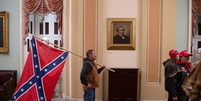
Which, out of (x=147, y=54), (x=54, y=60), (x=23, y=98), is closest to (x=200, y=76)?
(x=54, y=60)

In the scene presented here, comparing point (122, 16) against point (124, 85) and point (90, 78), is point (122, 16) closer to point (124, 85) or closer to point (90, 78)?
point (124, 85)

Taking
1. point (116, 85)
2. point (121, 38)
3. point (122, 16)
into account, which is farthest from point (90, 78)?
point (122, 16)

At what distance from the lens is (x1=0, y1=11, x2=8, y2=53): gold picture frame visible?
4.85 metres

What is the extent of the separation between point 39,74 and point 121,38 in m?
2.67

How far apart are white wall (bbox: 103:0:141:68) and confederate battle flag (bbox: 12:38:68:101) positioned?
199cm

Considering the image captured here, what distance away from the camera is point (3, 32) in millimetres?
4879

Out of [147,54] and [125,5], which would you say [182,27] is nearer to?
[147,54]

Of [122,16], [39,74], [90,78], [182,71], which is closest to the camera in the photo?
[182,71]

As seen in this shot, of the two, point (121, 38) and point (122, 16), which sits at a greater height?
point (122, 16)

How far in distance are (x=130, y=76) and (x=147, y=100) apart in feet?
3.25

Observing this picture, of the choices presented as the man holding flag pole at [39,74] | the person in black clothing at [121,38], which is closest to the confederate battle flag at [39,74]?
the man holding flag pole at [39,74]

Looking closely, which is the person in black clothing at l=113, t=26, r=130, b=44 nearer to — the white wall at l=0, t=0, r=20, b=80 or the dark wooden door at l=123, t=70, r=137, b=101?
the dark wooden door at l=123, t=70, r=137, b=101

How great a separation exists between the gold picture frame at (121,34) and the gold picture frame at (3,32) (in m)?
3.28

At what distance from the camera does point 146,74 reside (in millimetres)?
4559
